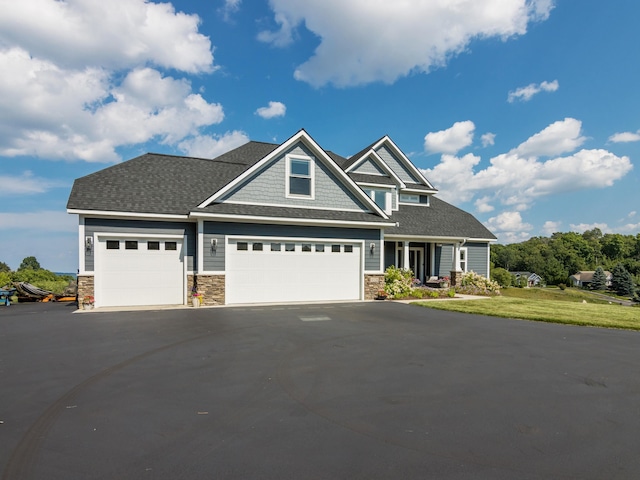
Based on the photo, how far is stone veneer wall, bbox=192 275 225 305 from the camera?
13.5m

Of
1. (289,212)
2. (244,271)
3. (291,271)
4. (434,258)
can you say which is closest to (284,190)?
(289,212)

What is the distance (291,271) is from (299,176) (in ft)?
13.1

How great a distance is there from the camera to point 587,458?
3.34m

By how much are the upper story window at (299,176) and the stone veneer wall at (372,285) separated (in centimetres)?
447

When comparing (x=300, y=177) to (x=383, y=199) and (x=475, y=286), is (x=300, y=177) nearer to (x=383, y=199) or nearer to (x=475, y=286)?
(x=383, y=199)

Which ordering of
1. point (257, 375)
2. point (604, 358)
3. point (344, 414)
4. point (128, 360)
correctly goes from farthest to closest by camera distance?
point (604, 358) → point (128, 360) → point (257, 375) → point (344, 414)

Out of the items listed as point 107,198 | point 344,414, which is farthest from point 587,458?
point 107,198

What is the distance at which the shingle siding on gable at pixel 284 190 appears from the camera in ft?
48.0

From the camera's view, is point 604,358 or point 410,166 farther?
point 410,166

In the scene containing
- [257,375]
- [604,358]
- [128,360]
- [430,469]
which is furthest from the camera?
[604,358]

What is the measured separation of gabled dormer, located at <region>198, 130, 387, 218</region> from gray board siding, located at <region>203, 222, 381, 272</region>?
3.23 feet

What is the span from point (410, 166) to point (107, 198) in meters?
16.9

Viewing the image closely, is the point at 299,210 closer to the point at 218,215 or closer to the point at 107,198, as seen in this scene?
the point at 218,215

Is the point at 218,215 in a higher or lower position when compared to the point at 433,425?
higher
